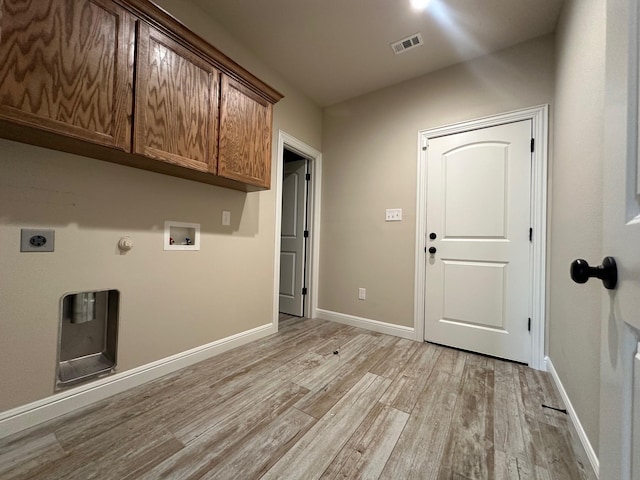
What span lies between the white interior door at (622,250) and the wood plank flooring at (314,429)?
2.59ft

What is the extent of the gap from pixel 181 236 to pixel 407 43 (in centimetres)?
245

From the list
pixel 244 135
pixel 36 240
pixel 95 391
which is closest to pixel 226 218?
pixel 244 135

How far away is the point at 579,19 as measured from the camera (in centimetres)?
140

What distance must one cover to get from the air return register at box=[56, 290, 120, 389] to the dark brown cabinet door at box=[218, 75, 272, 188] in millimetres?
1106

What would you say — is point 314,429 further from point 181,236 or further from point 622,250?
point 181,236

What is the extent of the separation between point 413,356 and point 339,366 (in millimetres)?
685

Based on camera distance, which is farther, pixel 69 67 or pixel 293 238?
pixel 293 238

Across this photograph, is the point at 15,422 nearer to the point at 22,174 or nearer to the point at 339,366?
the point at 22,174

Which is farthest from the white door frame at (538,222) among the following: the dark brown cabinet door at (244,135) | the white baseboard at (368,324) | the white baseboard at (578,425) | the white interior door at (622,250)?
the dark brown cabinet door at (244,135)

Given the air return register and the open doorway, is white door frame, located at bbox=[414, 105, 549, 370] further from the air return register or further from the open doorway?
the air return register

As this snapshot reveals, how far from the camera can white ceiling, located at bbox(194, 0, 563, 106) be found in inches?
73.6

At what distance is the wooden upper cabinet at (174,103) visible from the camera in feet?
4.61

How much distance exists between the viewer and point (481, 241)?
7.35ft

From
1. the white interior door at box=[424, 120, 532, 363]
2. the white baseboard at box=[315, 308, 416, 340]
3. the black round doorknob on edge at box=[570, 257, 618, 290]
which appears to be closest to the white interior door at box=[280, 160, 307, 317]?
the white baseboard at box=[315, 308, 416, 340]
